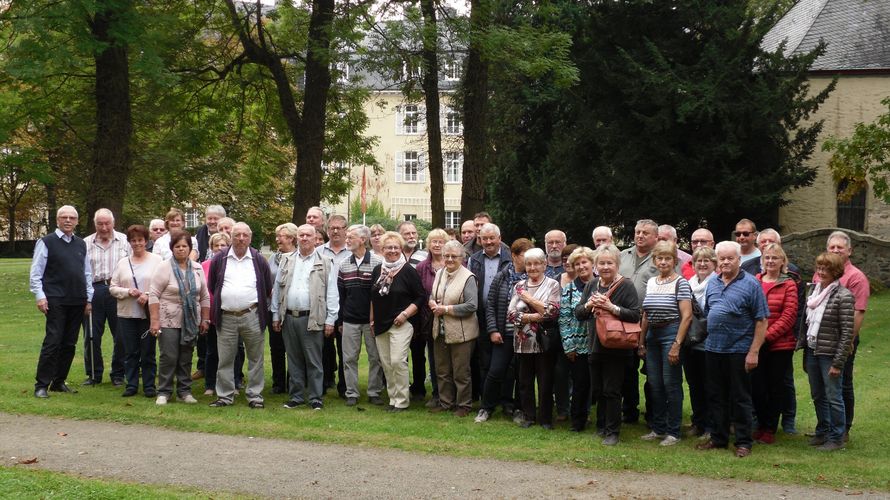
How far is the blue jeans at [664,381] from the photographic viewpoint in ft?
28.7

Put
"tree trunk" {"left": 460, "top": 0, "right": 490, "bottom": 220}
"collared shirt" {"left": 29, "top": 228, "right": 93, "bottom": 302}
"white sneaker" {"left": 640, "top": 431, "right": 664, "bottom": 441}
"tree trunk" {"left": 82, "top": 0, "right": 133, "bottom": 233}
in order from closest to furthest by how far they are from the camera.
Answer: "white sneaker" {"left": 640, "top": 431, "right": 664, "bottom": 441}, "collared shirt" {"left": 29, "top": 228, "right": 93, "bottom": 302}, "tree trunk" {"left": 460, "top": 0, "right": 490, "bottom": 220}, "tree trunk" {"left": 82, "top": 0, "right": 133, "bottom": 233}

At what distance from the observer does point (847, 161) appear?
862 inches

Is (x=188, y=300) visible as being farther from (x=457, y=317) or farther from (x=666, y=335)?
(x=666, y=335)

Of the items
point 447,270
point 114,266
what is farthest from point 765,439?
point 114,266

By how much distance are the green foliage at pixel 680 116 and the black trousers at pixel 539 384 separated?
16.1 m

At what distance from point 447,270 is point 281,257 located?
6.43 feet

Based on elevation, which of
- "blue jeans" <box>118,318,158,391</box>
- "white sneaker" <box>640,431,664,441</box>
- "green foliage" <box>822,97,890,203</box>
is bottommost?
"white sneaker" <box>640,431,664,441</box>

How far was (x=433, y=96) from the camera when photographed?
19.2 metres

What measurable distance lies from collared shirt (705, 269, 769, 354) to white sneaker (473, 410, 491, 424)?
2487 millimetres

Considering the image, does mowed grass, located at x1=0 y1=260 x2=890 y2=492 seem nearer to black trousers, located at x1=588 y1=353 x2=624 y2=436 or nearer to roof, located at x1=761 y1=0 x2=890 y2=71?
black trousers, located at x1=588 y1=353 x2=624 y2=436

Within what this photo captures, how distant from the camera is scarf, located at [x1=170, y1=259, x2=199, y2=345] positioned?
34.2 feet

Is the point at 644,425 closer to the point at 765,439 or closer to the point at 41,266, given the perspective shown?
the point at 765,439

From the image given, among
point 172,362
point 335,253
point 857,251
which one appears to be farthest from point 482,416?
point 857,251

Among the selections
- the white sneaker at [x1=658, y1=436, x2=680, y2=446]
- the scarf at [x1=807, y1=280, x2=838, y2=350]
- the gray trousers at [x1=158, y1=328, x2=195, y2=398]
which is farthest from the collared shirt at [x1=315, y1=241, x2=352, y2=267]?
the scarf at [x1=807, y1=280, x2=838, y2=350]
